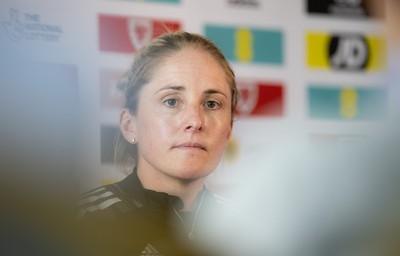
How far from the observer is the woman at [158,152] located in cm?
130

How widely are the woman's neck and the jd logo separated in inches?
17.5

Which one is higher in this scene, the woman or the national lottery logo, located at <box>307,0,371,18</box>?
the national lottery logo, located at <box>307,0,371,18</box>

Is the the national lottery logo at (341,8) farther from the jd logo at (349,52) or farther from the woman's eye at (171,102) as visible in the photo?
the woman's eye at (171,102)

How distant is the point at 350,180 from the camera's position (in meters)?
1.46

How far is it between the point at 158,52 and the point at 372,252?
2.13ft

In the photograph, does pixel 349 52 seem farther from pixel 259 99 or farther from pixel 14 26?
pixel 14 26

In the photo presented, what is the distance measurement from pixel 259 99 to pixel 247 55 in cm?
10

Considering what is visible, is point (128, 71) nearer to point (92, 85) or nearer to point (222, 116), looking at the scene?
point (92, 85)

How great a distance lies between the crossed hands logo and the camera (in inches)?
50.0

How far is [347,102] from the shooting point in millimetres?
1491

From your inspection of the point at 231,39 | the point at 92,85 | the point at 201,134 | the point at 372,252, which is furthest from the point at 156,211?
the point at 372,252

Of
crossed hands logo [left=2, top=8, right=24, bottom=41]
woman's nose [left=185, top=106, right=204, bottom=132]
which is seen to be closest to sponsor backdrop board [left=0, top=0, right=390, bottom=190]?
crossed hands logo [left=2, top=8, right=24, bottom=41]

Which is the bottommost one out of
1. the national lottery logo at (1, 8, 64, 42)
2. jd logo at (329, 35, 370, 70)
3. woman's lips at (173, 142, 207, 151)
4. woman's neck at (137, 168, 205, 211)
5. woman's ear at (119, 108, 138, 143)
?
woman's neck at (137, 168, 205, 211)

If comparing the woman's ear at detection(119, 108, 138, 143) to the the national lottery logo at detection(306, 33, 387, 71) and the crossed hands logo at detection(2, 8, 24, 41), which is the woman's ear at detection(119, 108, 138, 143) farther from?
the the national lottery logo at detection(306, 33, 387, 71)
